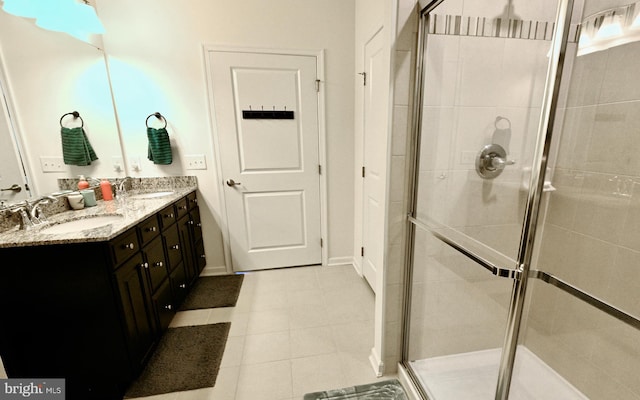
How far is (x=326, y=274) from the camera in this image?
2658 mm

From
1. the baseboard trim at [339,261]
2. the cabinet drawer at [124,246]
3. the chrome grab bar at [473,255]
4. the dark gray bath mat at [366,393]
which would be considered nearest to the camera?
the chrome grab bar at [473,255]

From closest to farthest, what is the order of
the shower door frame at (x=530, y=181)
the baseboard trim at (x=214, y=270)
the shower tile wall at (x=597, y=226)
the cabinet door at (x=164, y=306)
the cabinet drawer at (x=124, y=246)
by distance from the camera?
the shower door frame at (x=530, y=181) < the shower tile wall at (x=597, y=226) < the cabinet drawer at (x=124, y=246) < the cabinet door at (x=164, y=306) < the baseboard trim at (x=214, y=270)

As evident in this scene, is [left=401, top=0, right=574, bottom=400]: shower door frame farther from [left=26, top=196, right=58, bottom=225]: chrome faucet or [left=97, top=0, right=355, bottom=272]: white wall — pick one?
[left=26, top=196, right=58, bottom=225]: chrome faucet

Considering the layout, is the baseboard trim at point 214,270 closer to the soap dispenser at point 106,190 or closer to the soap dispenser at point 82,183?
the soap dispenser at point 106,190

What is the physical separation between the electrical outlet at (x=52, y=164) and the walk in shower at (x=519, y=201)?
2390mm

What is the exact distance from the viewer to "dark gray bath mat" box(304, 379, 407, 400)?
1.38m

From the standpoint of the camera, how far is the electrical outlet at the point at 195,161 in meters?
2.44

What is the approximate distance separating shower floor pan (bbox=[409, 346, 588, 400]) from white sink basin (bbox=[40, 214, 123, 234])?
2.01 meters

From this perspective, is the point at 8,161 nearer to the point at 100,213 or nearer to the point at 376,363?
the point at 100,213

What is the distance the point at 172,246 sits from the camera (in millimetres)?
1961

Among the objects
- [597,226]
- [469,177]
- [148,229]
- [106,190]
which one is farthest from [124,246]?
[597,226]

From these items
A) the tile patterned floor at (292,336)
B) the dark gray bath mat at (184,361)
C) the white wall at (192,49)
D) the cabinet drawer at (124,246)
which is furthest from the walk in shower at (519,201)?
the cabinet drawer at (124,246)

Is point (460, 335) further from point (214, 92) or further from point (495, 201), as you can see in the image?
point (214, 92)

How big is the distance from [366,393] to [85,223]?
6.49 feet
